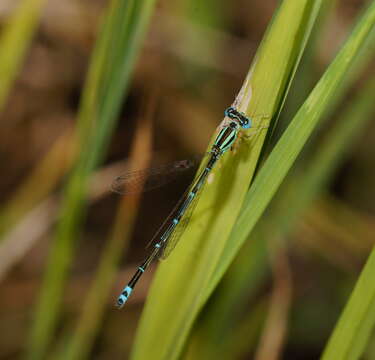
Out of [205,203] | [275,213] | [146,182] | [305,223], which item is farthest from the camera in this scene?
[305,223]

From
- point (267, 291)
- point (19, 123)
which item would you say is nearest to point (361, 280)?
point (267, 291)

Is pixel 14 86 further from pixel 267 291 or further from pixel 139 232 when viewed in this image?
pixel 267 291

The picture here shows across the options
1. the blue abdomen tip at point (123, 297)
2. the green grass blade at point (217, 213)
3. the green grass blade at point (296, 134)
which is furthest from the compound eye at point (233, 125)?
the blue abdomen tip at point (123, 297)

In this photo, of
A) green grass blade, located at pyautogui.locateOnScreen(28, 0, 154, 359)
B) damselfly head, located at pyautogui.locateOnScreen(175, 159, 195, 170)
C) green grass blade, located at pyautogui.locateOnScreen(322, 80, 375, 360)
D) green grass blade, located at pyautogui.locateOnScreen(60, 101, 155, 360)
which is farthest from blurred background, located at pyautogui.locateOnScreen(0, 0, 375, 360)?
green grass blade, located at pyautogui.locateOnScreen(322, 80, 375, 360)

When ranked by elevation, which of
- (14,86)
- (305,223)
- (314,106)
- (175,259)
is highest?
(14,86)

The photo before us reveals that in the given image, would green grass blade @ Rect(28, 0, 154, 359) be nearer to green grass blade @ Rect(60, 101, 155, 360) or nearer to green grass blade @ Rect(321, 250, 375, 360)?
green grass blade @ Rect(60, 101, 155, 360)
